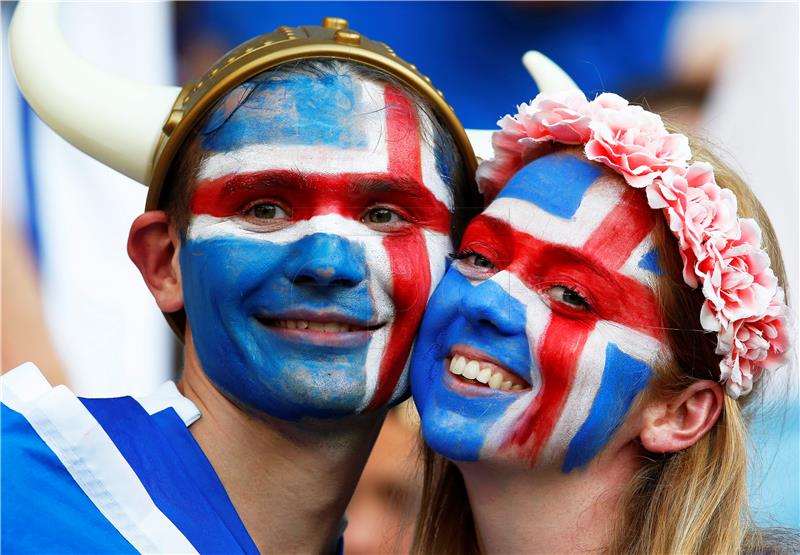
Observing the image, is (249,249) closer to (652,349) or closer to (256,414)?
(256,414)

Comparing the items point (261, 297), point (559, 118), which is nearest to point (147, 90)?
point (261, 297)

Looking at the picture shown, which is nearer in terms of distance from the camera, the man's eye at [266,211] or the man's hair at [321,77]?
the man's eye at [266,211]

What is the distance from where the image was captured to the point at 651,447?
2826 mm

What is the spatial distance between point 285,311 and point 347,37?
2.66 feet

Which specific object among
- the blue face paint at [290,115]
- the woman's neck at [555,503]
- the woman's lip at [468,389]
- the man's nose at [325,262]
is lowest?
the woman's neck at [555,503]

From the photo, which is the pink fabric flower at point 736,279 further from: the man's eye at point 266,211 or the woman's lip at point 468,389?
the man's eye at point 266,211

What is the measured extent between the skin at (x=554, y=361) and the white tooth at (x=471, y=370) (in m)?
0.02

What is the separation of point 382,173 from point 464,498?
3.65 ft

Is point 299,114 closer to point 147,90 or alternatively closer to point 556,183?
point 147,90

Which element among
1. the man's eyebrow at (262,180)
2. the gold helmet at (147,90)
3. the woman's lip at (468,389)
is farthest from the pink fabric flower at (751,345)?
the man's eyebrow at (262,180)

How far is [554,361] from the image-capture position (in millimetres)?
2682

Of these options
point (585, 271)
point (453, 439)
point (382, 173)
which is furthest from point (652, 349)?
point (382, 173)

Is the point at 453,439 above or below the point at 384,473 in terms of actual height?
above

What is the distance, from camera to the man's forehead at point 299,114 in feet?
9.20
